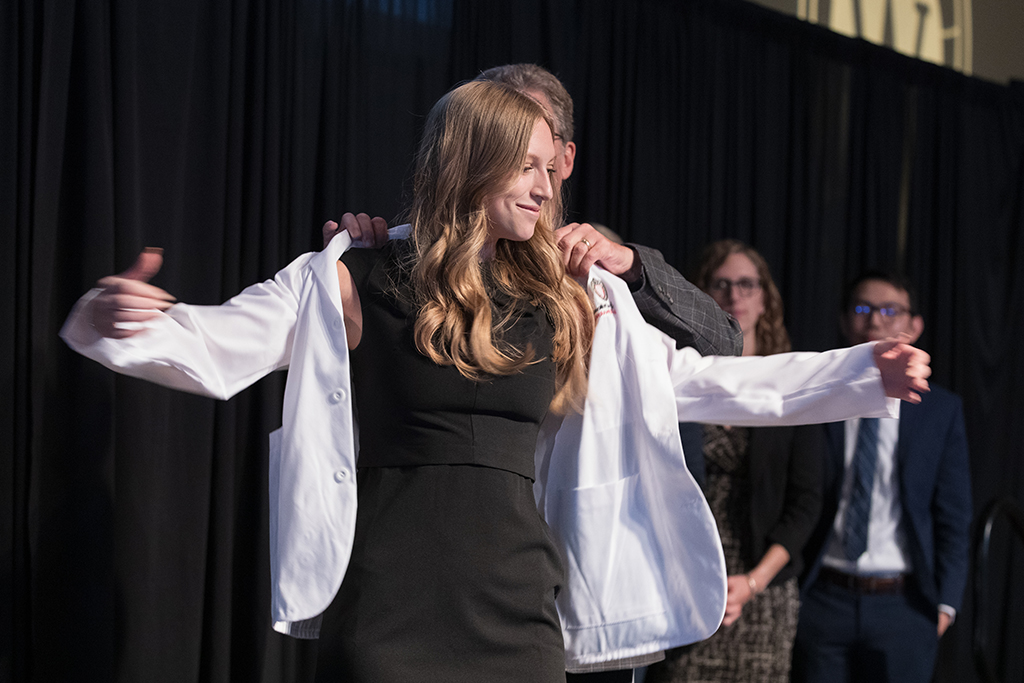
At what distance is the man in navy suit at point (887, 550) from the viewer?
9.21 feet

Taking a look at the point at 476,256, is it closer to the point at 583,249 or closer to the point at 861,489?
the point at 583,249

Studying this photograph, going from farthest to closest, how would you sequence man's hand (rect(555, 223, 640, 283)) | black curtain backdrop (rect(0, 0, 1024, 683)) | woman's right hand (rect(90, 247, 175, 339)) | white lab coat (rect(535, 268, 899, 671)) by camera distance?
black curtain backdrop (rect(0, 0, 1024, 683)) < man's hand (rect(555, 223, 640, 283)) < white lab coat (rect(535, 268, 899, 671)) < woman's right hand (rect(90, 247, 175, 339))

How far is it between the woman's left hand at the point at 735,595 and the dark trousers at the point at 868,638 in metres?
0.53

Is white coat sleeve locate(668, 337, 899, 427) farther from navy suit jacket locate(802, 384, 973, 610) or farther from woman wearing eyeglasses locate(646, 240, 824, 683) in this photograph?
navy suit jacket locate(802, 384, 973, 610)

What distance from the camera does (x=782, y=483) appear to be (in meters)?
2.65

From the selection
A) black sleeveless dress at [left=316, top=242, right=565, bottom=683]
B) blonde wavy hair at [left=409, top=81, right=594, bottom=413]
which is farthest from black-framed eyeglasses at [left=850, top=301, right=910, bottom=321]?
black sleeveless dress at [left=316, top=242, right=565, bottom=683]

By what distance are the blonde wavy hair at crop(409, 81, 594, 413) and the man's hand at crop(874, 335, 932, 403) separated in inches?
21.2

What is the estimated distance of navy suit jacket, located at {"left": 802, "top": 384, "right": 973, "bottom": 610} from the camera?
286 cm

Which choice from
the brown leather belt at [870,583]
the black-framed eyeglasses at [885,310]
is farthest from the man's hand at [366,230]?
the black-framed eyeglasses at [885,310]

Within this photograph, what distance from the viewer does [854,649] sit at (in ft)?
9.25

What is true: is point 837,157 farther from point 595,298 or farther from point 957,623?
point 595,298

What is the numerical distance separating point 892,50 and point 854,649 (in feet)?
9.82

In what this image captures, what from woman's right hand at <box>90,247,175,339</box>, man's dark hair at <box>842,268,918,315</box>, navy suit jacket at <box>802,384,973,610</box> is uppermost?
man's dark hair at <box>842,268,918,315</box>

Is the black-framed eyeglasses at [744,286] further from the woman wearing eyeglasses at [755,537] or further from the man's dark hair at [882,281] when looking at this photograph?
the man's dark hair at [882,281]
